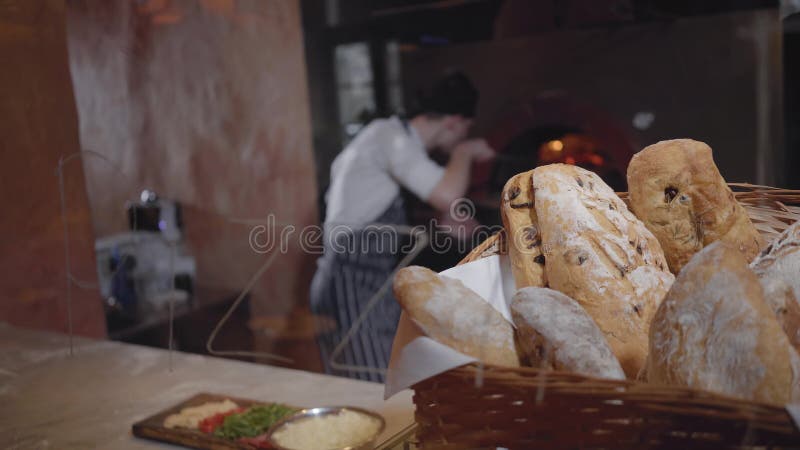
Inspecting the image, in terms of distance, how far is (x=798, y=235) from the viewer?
2.69ft

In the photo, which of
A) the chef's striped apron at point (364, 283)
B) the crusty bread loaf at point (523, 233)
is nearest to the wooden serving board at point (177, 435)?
the crusty bread loaf at point (523, 233)

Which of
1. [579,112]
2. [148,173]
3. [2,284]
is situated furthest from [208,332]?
[579,112]

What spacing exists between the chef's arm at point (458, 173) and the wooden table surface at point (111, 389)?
1.03 m

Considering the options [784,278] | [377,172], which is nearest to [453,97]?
[377,172]

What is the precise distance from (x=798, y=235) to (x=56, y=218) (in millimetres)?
1410

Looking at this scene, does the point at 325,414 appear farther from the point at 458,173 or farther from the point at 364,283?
the point at 458,173

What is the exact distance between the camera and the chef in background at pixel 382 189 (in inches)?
88.5

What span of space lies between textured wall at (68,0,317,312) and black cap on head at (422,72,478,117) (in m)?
0.47

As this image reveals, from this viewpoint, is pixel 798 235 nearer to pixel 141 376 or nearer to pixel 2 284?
pixel 141 376

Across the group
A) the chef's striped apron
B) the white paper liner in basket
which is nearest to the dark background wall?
the chef's striped apron

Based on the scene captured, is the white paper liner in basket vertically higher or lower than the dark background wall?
lower

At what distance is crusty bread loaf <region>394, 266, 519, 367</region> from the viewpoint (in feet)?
2.43

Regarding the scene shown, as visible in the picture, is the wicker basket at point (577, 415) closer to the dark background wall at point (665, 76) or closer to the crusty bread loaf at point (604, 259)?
the crusty bread loaf at point (604, 259)

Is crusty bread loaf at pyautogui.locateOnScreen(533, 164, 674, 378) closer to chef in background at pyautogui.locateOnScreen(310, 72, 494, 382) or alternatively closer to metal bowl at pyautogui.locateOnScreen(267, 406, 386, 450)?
metal bowl at pyautogui.locateOnScreen(267, 406, 386, 450)
